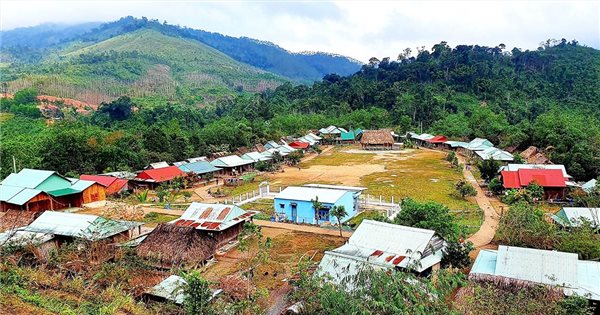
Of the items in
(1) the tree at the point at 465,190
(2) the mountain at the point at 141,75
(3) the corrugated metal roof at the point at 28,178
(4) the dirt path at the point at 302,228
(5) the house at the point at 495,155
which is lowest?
(4) the dirt path at the point at 302,228

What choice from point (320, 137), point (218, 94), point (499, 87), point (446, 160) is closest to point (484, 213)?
point (446, 160)

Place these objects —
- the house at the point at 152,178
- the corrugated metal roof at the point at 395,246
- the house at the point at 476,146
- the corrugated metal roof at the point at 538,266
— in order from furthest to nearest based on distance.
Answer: the house at the point at 476,146
the house at the point at 152,178
the corrugated metal roof at the point at 395,246
the corrugated metal roof at the point at 538,266

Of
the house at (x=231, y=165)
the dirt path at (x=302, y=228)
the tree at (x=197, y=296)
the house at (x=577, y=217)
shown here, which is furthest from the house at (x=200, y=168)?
the house at (x=577, y=217)

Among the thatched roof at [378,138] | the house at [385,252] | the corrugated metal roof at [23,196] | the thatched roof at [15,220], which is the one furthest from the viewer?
the thatched roof at [378,138]

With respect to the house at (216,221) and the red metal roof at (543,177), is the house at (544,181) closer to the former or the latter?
the red metal roof at (543,177)

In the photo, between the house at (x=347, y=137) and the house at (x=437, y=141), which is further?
the house at (x=347, y=137)

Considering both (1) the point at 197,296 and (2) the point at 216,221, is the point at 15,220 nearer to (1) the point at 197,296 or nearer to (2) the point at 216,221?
(2) the point at 216,221

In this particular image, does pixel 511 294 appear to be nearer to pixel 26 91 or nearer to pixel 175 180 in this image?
pixel 175 180
